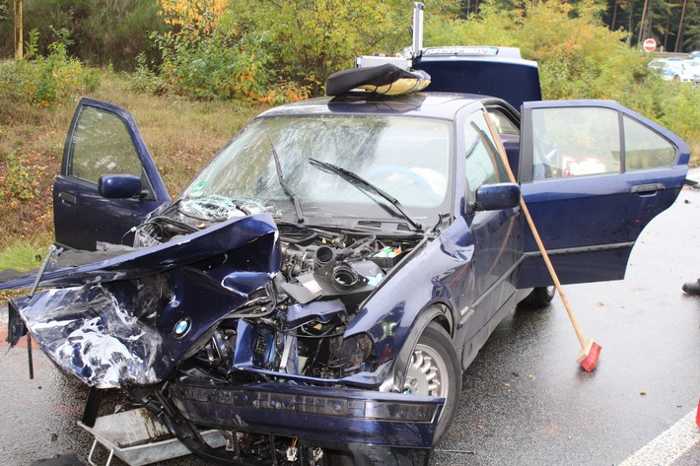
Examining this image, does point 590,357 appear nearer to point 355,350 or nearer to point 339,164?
point 339,164

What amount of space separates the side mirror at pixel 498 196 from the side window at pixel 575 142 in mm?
1014

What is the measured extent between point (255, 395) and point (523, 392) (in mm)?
2223

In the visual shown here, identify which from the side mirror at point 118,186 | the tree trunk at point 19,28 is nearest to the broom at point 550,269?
the side mirror at point 118,186

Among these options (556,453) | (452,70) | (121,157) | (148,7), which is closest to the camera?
(556,453)

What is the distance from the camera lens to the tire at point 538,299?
20.0ft

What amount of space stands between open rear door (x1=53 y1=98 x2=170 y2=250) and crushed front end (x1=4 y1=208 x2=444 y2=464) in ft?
4.23

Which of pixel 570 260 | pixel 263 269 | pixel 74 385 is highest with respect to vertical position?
pixel 263 269

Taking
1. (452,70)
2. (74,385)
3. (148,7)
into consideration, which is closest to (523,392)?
(74,385)

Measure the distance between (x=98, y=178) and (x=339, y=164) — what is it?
161cm

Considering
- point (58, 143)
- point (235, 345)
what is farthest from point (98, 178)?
point (58, 143)

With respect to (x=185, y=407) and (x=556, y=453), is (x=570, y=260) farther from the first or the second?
(x=185, y=407)

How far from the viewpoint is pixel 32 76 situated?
11.1 m

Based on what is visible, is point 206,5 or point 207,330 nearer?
point 207,330

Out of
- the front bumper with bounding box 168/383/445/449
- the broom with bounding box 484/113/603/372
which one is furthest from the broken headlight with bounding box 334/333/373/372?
the broom with bounding box 484/113/603/372
